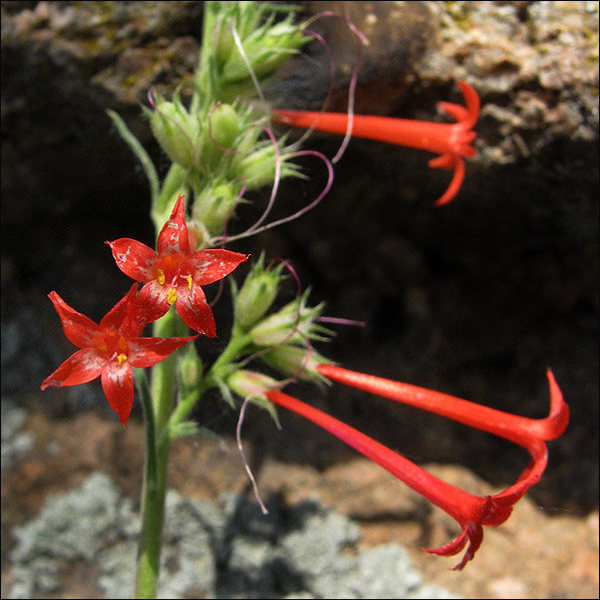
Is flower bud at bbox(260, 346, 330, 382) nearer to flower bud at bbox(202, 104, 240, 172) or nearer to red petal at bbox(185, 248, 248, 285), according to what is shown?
flower bud at bbox(202, 104, 240, 172)

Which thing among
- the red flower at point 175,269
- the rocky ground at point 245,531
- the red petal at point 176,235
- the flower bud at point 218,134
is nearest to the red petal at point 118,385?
the red flower at point 175,269

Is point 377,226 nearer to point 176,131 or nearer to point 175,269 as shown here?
point 176,131

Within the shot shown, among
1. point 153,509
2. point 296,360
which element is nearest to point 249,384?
point 296,360

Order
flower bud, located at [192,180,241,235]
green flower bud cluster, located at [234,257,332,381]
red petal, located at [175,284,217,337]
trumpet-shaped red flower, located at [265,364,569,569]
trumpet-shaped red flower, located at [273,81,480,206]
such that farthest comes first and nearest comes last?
trumpet-shaped red flower, located at [273,81,480,206], green flower bud cluster, located at [234,257,332,381], flower bud, located at [192,180,241,235], trumpet-shaped red flower, located at [265,364,569,569], red petal, located at [175,284,217,337]

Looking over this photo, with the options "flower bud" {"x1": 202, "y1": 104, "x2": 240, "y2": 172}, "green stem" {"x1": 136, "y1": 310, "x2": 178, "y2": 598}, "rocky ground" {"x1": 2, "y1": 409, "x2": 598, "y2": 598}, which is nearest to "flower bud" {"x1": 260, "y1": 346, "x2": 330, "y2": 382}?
"green stem" {"x1": 136, "y1": 310, "x2": 178, "y2": 598}

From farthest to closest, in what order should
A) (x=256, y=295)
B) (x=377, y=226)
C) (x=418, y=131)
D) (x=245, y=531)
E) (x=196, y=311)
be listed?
(x=377, y=226), (x=245, y=531), (x=418, y=131), (x=256, y=295), (x=196, y=311)

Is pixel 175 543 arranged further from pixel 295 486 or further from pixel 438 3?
pixel 438 3

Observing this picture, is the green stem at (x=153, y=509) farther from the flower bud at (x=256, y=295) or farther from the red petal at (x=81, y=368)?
the red petal at (x=81, y=368)
